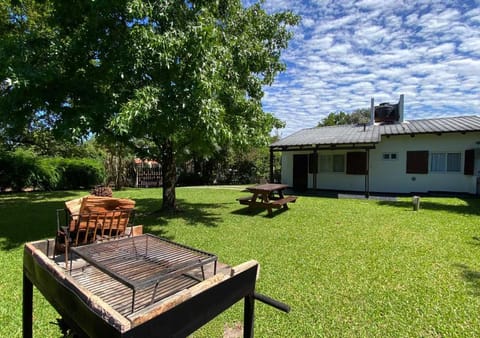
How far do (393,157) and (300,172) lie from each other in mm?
5291

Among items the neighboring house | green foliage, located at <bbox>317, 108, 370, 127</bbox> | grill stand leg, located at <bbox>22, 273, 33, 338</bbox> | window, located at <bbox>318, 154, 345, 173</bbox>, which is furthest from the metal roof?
green foliage, located at <bbox>317, 108, 370, 127</bbox>

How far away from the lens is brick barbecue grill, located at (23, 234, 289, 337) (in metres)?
1.20

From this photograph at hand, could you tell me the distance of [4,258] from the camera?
4.82m

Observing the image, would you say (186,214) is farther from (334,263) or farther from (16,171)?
(16,171)

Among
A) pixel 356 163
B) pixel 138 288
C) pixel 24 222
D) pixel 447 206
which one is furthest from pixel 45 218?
pixel 356 163

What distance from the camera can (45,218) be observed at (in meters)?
8.03

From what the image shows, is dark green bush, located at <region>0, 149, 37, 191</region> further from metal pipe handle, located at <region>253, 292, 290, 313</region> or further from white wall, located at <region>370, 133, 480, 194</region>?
white wall, located at <region>370, 133, 480, 194</region>

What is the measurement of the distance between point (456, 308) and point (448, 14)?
10.7 m

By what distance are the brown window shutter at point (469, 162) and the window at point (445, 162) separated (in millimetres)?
311

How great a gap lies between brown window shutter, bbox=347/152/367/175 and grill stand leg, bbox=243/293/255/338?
48.4 ft

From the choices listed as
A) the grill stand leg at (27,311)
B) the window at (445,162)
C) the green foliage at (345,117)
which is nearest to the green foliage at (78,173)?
the grill stand leg at (27,311)

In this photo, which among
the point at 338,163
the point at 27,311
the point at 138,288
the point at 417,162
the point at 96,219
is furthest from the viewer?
the point at 338,163

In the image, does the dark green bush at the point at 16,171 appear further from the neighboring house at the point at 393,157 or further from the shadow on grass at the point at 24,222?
the neighboring house at the point at 393,157

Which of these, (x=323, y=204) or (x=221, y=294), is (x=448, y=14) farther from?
(x=221, y=294)
